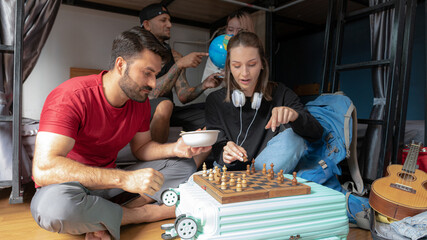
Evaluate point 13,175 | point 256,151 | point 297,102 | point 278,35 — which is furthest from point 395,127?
point 278,35

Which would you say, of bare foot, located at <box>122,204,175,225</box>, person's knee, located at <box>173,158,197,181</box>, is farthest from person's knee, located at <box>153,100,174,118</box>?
bare foot, located at <box>122,204,175,225</box>

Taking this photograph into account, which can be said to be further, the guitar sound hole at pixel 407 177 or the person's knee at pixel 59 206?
the guitar sound hole at pixel 407 177

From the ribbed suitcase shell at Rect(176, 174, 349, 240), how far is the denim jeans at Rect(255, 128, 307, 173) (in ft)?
1.52

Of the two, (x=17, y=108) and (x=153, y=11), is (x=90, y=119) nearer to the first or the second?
(x=17, y=108)

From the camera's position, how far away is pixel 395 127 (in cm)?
178

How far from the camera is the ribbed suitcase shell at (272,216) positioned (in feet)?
2.57

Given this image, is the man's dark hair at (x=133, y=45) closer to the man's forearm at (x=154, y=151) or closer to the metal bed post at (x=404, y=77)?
the man's forearm at (x=154, y=151)

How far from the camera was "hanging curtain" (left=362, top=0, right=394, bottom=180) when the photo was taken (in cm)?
187

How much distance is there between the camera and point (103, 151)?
1396mm

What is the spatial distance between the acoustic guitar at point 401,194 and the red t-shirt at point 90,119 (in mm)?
1229

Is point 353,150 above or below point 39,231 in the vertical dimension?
above

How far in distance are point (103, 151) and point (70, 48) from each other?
312cm

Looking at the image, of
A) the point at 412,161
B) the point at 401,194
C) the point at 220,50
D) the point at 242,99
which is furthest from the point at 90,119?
the point at 412,161

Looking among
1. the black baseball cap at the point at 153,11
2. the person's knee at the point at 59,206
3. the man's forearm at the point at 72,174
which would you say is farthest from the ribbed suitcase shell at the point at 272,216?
the black baseball cap at the point at 153,11
